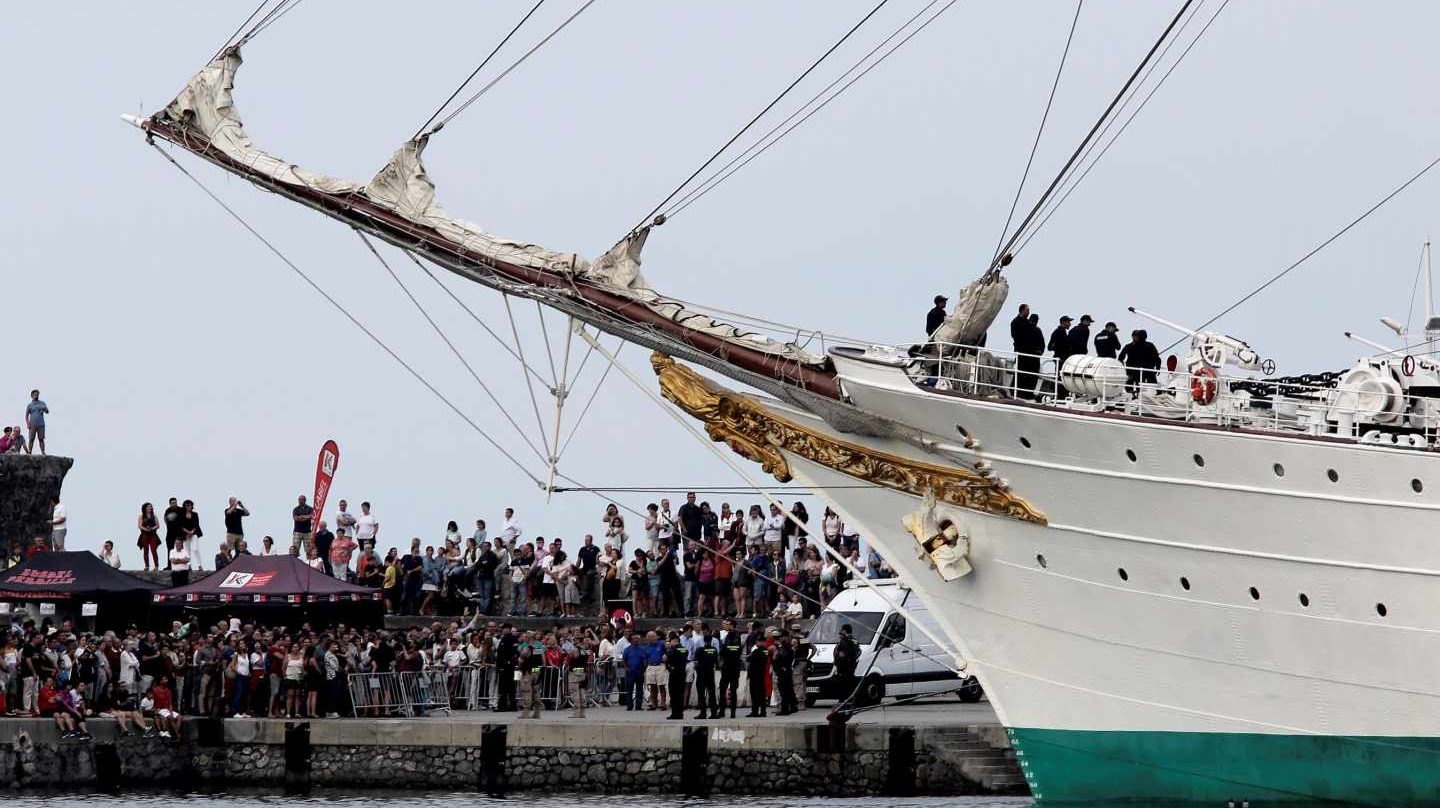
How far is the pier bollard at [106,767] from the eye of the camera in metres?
35.3

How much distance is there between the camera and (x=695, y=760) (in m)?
33.7

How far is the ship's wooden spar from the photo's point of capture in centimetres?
2822

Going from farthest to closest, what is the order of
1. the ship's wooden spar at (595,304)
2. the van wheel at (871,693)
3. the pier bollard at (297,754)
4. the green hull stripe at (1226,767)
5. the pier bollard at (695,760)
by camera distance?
the van wheel at (871,693), the pier bollard at (297,754), the pier bollard at (695,760), the ship's wooden spar at (595,304), the green hull stripe at (1226,767)

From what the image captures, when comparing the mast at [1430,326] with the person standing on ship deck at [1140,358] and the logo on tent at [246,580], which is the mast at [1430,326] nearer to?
the person standing on ship deck at [1140,358]

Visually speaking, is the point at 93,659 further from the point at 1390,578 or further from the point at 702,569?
the point at 1390,578

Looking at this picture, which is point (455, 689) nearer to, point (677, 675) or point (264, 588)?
point (264, 588)

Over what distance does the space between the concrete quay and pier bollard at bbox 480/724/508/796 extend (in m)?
0.01

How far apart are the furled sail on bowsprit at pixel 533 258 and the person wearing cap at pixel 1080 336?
276 centimetres

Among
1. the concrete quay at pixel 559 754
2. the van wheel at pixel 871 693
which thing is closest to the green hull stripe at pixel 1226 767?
the concrete quay at pixel 559 754

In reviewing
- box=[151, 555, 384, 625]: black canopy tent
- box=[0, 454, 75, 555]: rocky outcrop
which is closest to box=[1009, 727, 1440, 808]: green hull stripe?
box=[151, 555, 384, 625]: black canopy tent

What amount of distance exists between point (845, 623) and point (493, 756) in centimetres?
553

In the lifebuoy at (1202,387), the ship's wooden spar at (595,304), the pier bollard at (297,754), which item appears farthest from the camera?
the pier bollard at (297,754)

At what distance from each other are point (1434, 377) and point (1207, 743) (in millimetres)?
4709

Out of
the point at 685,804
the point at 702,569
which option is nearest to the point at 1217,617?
the point at 685,804
